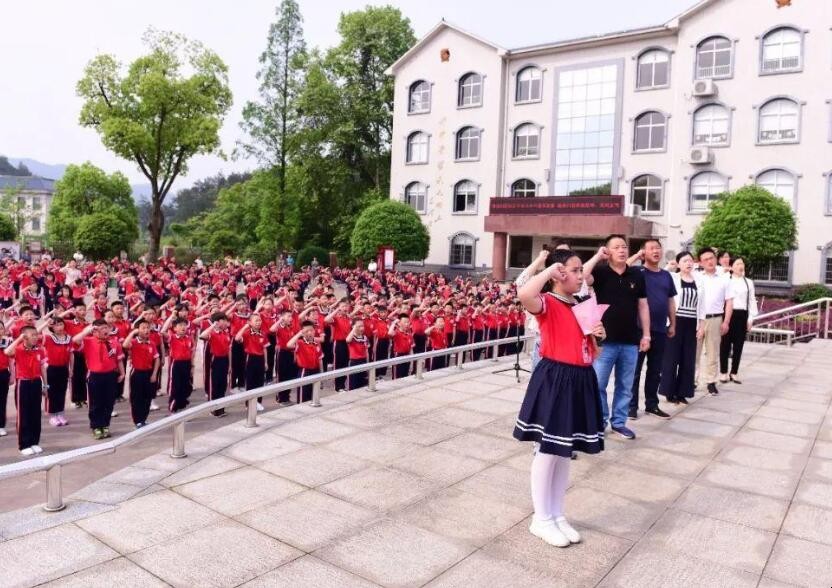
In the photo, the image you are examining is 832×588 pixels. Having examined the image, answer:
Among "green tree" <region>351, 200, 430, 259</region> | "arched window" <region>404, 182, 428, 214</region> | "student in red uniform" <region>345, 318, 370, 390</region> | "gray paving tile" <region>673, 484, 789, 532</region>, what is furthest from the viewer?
"arched window" <region>404, 182, 428, 214</region>

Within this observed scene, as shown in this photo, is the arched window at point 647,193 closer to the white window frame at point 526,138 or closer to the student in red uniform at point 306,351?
the white window frame at point 526,138

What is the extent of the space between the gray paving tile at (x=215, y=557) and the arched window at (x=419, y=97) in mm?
35773

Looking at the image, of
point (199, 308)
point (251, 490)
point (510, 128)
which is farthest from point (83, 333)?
point (510, 128)

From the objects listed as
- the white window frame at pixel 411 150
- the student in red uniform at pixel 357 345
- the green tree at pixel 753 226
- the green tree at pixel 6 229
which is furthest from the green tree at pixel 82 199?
the student in red uniform at pixel 357 345

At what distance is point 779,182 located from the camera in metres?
28.0

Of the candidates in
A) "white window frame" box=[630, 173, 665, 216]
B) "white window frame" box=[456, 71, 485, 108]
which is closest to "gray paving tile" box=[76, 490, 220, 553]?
"white window frame" box=[630, 173, 665, 216]

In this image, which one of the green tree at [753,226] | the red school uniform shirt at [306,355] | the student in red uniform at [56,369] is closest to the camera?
the student in red uniform at [56,369]

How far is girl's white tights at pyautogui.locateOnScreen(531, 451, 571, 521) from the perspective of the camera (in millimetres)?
4148

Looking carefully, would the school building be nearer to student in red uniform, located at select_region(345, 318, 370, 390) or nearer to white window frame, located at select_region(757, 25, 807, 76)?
white window frame, located at select_region(757, 25, 807, 76)

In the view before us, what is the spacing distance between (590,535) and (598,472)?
1.28 meters

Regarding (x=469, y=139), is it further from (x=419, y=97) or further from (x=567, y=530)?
(x=567, y=530)

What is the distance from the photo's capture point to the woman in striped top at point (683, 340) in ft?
25.9

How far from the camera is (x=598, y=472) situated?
218 inches

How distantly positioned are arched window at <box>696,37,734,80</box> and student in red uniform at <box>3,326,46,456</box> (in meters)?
29.8
